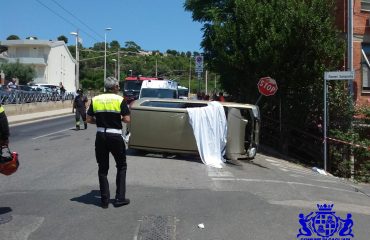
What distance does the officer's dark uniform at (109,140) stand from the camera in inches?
300

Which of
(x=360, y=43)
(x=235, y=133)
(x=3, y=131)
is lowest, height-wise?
(x=235, y=133)

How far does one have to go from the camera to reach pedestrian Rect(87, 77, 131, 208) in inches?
300

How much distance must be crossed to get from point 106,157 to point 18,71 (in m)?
63.5

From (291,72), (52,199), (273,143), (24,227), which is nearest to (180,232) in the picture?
(24,227)

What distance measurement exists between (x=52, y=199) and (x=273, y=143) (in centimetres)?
1386

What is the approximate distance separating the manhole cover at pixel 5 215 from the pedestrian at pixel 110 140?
130cm

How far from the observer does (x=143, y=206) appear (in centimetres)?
769

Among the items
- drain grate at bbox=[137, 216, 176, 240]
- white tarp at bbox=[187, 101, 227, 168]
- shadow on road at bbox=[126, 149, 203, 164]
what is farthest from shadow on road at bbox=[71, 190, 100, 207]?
shadow on road at bbox=[126, 149, 203, 164]

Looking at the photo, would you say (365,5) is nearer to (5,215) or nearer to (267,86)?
(267,86)

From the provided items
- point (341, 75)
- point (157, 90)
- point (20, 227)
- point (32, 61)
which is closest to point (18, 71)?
point (32, 61)

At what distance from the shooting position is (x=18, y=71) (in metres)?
67.5

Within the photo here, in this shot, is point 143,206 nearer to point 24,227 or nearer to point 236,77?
point 24,227

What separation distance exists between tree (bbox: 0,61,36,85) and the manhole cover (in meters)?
63.2

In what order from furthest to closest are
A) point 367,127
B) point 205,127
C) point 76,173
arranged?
point 367,127 < point 205,127 < point 76,173
